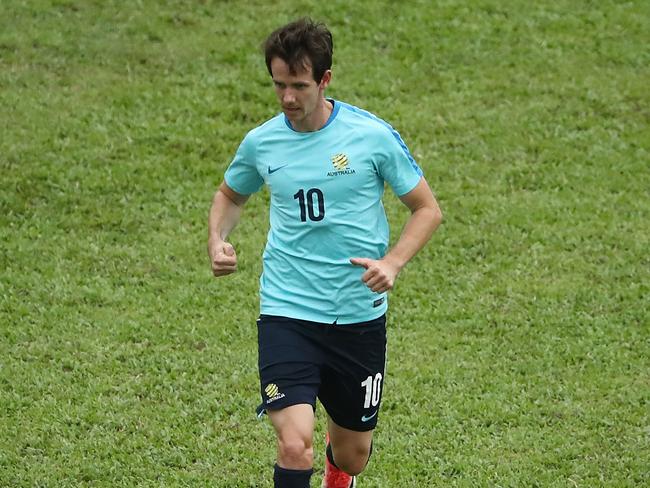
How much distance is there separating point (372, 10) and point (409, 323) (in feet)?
18.3

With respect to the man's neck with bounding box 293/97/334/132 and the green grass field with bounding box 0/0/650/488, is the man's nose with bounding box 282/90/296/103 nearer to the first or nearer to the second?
the man's neck with bounding box 293/97/334/132

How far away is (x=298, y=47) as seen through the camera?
5.64m

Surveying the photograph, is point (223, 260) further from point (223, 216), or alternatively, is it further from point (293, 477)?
point (293, 477)

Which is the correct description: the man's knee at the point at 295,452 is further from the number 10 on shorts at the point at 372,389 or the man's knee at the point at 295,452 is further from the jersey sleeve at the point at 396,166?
the jersey sleeve at the point at 396,166

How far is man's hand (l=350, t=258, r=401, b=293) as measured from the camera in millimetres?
5535

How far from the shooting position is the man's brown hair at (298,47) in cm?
563

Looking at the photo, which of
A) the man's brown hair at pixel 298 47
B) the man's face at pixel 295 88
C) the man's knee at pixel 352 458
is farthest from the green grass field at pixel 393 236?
the man's brown hair at pixel 298 47

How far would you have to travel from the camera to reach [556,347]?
8469 millimetres

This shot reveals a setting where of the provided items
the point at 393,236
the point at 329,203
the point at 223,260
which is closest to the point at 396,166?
the point at 329,203

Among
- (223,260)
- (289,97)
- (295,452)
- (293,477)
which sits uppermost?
(289,97)

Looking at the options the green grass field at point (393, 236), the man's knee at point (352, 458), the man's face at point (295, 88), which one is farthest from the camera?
the green grass field at point (393, 236)

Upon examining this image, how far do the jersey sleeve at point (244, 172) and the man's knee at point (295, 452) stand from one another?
1.26 metres

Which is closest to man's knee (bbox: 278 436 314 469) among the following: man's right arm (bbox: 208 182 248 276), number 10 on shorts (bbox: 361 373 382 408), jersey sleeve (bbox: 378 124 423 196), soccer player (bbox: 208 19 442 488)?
soccer player (bbox: 208 19 442 488)

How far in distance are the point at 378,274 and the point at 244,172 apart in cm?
99
